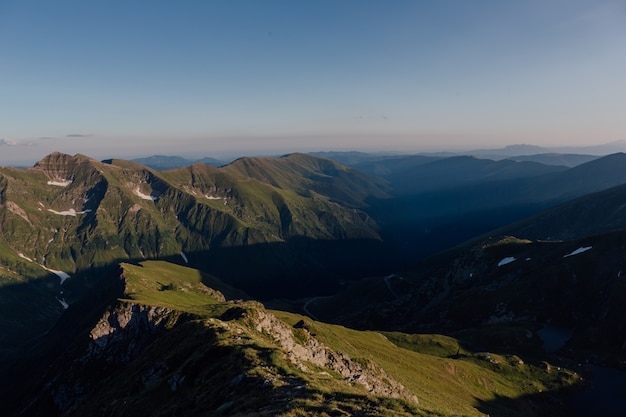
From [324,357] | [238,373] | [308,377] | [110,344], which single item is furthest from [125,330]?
[308,377]

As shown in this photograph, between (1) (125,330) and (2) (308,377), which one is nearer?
(2) (308,377)

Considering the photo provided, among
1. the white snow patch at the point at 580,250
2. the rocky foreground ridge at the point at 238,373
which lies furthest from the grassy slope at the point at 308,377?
the white snow patch at the point at 580,250

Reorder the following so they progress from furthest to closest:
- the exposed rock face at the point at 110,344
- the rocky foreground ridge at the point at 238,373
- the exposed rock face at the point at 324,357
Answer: the exposed rock face at the point at 110,344 < the exposed rock face at the point at 324,357 < the rocky foreground ridge at the point at 238,373

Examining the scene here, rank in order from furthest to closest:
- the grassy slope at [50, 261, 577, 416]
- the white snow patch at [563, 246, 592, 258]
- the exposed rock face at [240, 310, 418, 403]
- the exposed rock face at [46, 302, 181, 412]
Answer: the white snow patch at [563, 246, 592, 258]
the exposed rock face at [46, 302, 181, 412]
the exposed rock face at [240, 310, 418, 403]
the grassy slope at [50, 261, 577, 416]

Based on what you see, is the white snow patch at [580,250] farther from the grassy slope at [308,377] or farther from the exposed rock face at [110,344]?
the exposed rock face at [110,344]

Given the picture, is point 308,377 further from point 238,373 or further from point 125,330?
point 125,330

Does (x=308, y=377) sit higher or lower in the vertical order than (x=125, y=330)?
higher

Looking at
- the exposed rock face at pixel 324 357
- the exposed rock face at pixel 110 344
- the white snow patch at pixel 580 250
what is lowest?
the exposed rock face at pixel 110 344

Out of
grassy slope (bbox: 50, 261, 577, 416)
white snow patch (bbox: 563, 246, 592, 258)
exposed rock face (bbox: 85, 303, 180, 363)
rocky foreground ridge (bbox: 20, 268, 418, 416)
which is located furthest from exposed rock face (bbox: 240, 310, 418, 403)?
white snow patch (bbox: 563, 246, 592, 258)

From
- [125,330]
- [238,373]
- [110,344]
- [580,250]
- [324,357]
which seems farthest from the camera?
[580,250]

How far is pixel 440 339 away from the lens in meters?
137

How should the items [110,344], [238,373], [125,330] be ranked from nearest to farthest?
1. [238,373]
2. [125,330]
3. [110,344]

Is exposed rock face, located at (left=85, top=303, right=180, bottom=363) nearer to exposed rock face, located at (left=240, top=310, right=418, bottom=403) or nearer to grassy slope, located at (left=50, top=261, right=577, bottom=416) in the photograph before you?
grassy slope, located at (left=50, top=261, right=577, bottom=416)

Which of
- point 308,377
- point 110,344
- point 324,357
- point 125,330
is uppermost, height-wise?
point 308,377
